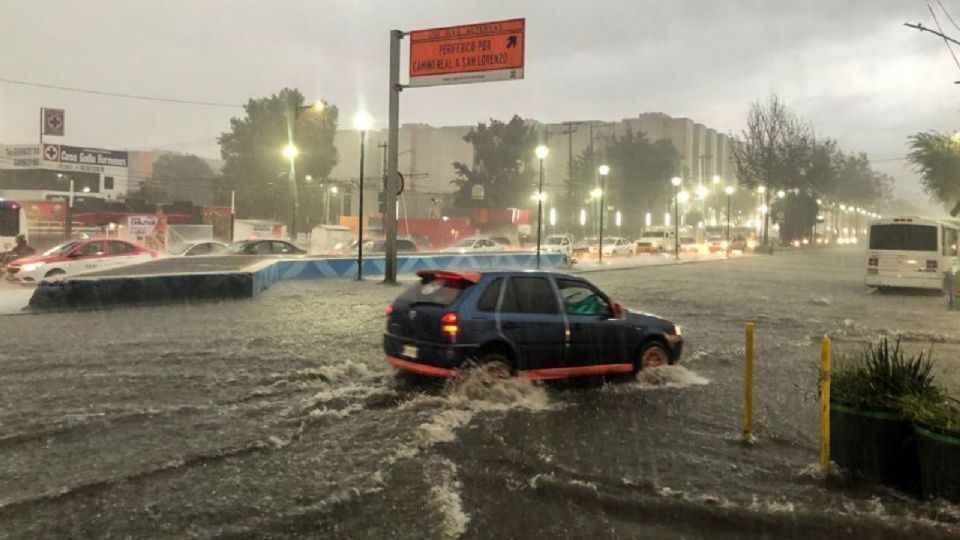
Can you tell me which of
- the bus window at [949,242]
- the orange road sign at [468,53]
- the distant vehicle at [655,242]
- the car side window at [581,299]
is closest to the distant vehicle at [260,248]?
the orange road sign at [468,53]

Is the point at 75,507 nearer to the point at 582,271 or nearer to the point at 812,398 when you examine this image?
the point at 812,398

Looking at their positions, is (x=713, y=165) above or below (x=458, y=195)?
above

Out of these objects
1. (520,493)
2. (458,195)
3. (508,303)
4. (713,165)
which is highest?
(713,165)

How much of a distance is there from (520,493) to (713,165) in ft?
474

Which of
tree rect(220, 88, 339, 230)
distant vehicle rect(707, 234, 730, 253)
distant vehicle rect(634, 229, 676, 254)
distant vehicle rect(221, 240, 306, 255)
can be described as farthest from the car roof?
tree rect(220, 88, 339, 230)

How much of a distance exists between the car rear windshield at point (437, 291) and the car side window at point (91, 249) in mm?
17142

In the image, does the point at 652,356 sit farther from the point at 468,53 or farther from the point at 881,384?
the point at 468,53

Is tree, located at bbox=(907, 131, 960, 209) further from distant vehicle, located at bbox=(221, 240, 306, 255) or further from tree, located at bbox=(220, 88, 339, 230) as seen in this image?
tree, located at bbox=(220, 88, 339, 230)

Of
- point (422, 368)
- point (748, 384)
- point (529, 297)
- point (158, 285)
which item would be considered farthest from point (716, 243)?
point (748, 384)

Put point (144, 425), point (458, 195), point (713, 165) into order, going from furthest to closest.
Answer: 1. point (713, 165)
2. point (458, 195)
3. point (144, 425)

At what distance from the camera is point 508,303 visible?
8227 mm

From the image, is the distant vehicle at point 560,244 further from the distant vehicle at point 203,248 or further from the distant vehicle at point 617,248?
the distant vehicle at point 203,248

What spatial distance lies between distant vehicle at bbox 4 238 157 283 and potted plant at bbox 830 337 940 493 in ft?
64.0

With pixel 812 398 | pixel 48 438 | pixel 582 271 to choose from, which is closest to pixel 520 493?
pixel 48 438
